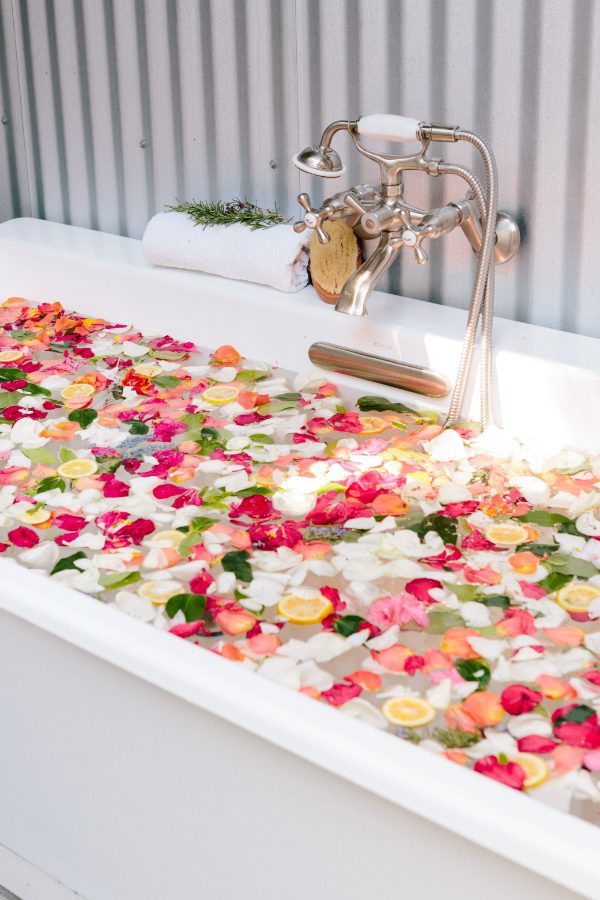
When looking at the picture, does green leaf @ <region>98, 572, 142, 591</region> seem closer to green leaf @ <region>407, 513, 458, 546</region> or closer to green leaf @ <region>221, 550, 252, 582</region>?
green leaf @ <region>221, 550, 252, 582</region>

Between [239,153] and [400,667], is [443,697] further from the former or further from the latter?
[239,153]

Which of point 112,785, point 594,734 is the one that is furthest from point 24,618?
point 594,734

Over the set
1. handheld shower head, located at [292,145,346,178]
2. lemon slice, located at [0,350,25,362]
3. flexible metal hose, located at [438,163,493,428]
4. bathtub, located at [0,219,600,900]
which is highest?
handheld shower head, located at [292,145,346,178]

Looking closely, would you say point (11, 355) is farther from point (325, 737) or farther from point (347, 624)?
point (325, 737)

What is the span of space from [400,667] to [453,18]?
1138mm

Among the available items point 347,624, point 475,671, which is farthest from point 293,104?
point 475,671

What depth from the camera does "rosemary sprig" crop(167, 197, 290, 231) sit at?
2281 mm

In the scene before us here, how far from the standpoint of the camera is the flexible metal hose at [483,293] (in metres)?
1.83

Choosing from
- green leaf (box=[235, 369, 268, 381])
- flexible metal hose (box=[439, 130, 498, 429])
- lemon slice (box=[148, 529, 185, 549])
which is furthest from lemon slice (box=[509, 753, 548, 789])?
green leaf (box=[235, 369, 268, 381])

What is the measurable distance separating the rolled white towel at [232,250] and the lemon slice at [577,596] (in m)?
0.94

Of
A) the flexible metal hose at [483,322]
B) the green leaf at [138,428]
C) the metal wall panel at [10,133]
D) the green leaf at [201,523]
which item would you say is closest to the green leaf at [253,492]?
the green leaf at [201,523]

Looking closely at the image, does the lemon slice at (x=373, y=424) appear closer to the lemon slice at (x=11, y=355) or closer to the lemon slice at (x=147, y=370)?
the lemon slice at (x=147, y=370)

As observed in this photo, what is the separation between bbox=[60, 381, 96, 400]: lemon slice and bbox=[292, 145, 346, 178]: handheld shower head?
0.59m

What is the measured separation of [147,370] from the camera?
223 centimetres
